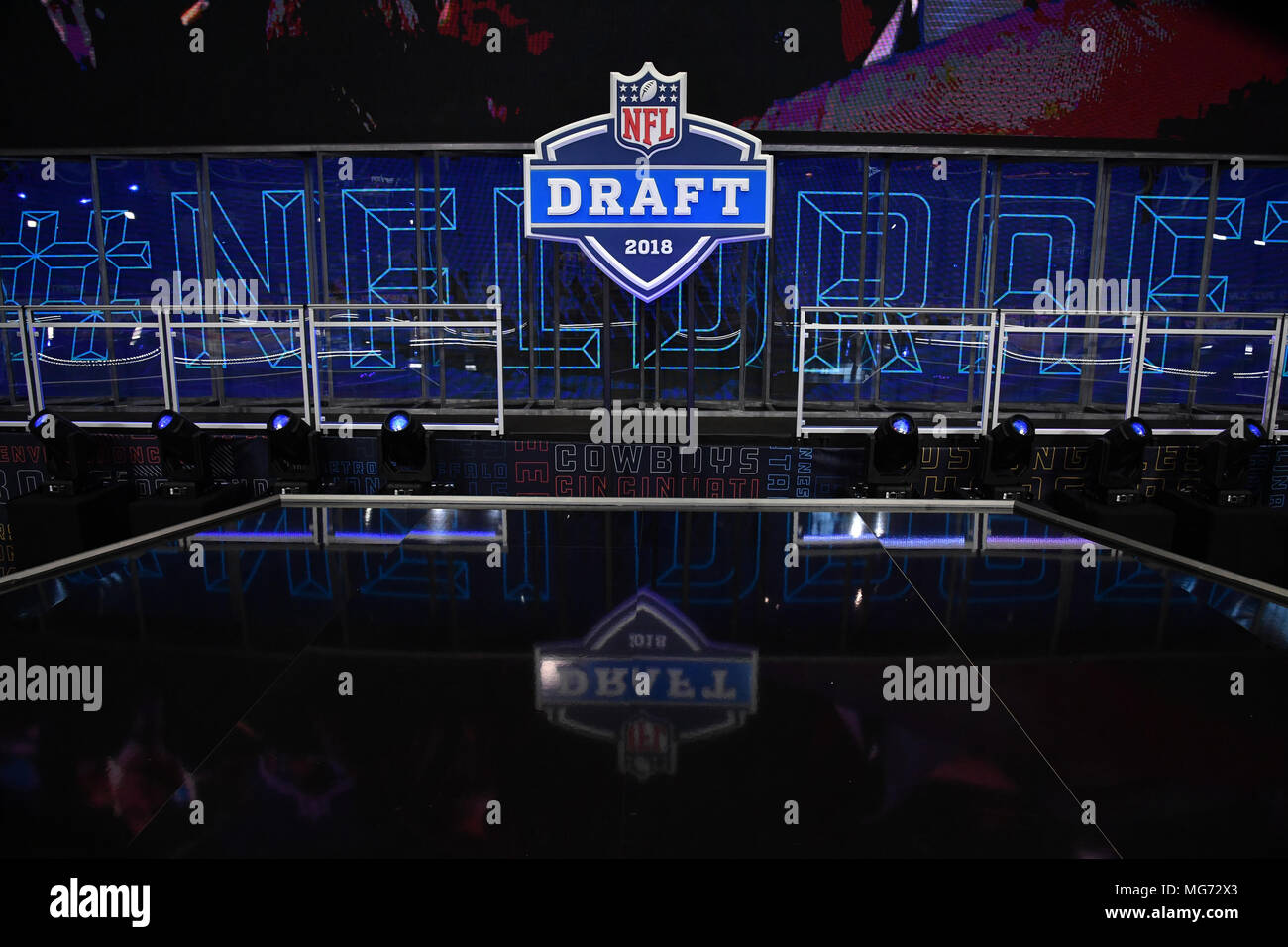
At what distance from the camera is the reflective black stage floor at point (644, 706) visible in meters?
1.20

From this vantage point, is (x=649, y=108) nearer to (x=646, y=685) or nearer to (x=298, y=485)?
(x=298, y=485)

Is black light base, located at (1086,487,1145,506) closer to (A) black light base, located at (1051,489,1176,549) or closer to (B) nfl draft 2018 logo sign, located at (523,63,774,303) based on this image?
(A) black light base, located at (1051,489,1176,549)

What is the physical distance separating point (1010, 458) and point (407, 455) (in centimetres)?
389

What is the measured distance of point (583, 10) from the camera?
6504mm

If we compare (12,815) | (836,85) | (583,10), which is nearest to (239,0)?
(583,10)

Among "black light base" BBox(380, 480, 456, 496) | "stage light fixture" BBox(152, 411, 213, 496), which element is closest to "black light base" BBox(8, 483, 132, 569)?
"stage light fixture" BBox(152, 411, 213, 496)

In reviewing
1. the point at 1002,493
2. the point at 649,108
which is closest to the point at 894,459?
the point at 1002,493

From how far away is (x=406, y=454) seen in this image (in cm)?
477

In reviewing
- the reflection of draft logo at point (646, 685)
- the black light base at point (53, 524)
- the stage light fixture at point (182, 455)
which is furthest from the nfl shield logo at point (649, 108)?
the black light base at point (53, 524)

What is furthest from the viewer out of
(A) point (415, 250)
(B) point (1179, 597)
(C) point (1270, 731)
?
(A) point (415, 250)

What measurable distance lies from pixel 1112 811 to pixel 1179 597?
1.21 meters

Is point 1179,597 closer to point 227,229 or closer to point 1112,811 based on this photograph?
point 1112,811

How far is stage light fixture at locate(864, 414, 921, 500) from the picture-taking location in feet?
15.5
